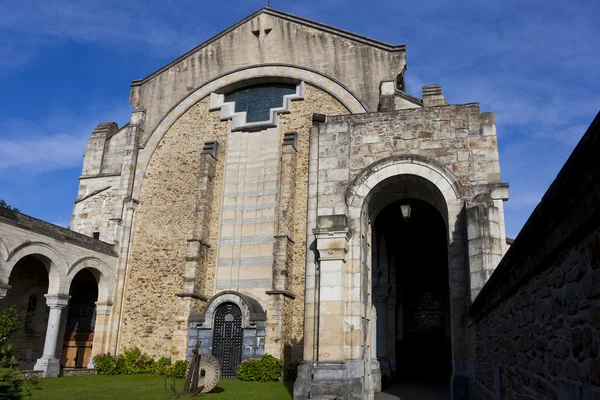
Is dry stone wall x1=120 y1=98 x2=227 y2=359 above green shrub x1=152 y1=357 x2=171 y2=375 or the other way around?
above

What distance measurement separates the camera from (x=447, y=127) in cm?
898

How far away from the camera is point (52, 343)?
50.6 feet

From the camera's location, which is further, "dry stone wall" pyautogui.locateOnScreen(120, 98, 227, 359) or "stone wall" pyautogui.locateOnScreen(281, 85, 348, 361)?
"dry stone wall" pyautogui.locateOnScreen(120, 98, 227, 359)

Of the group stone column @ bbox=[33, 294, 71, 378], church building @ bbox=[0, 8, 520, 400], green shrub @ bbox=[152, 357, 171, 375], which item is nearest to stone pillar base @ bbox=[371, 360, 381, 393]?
church building @ bbox=[0, 8, 520, 400]

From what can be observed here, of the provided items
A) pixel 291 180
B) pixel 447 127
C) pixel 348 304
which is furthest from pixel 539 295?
pixel 291 180

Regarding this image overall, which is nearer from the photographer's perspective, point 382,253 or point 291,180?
point 382,253

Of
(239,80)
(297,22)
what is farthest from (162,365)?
(297,22)

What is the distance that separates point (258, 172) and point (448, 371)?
9.47m

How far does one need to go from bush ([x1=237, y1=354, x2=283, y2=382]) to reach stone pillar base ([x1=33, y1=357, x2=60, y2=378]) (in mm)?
5711

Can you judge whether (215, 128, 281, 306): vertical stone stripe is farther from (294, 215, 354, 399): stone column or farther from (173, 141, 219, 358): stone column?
(294, 215, 354, 399): stone column

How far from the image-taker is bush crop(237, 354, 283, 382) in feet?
46.7

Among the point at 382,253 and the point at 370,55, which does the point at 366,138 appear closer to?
the point at 382,253

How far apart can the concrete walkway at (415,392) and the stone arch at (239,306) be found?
4.88 meters

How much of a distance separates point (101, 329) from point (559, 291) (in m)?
17.7
